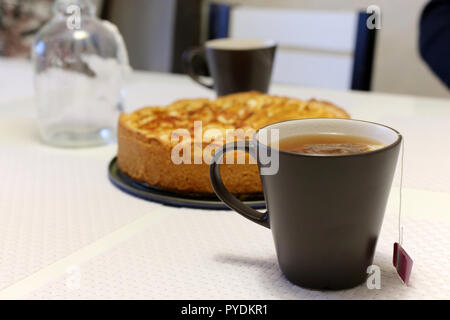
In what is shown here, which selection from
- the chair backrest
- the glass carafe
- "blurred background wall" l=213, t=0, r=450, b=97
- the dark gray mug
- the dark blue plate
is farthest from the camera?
"blurred background wall" l=213, t=0, r=450, b=97

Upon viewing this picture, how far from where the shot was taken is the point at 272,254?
580 mm

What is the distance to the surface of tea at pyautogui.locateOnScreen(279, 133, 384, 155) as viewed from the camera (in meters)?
0.51

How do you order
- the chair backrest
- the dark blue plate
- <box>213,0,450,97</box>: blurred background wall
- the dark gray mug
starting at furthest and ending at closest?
<box>213,0,450,97</box>: blurred background wall, the chair backrest, the dark blue plate, the dark gray mug

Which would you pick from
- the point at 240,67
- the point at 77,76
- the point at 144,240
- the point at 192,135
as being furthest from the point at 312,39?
the point at 144,240

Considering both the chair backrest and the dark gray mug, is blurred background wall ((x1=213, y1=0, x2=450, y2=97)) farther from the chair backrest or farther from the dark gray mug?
the dark gray mug

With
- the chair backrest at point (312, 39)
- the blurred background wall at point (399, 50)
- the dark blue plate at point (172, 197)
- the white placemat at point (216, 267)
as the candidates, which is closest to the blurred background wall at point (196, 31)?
the blurred background wall at point (399, 50)

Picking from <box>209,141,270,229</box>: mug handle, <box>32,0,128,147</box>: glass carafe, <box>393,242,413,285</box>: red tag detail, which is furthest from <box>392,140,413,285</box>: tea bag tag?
<box>32,0,128,147</box>: glass carafe

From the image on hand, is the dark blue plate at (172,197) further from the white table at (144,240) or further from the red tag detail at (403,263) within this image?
the red tag detail at (403,263)

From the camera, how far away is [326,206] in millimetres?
482

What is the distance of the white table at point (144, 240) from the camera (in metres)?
0.52

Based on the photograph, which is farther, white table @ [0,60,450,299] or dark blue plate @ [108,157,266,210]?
dark blue plate @ [108,157,266,210]

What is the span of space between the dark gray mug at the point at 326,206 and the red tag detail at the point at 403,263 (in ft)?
0.09
